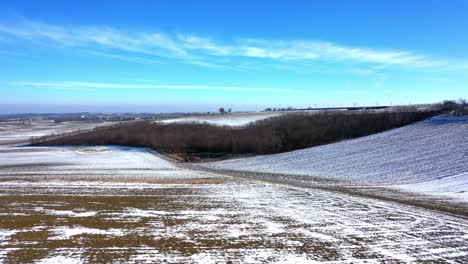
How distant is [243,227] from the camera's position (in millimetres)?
16203

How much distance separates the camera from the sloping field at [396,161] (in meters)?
28.7

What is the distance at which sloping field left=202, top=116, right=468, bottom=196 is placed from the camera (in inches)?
1130

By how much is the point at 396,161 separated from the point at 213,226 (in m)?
24.1

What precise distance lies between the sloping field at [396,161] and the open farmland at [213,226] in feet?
25.2

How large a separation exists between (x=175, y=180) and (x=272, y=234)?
1669cm

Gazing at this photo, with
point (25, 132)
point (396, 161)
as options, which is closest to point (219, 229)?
point (396, 161)

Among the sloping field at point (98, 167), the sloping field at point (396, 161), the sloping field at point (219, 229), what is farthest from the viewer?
the sloping field at point (98, 167)

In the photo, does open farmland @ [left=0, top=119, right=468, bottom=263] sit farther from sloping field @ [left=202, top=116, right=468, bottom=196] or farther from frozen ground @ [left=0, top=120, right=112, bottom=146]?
frozen ground @ [left=0, top=120, right=112, bottom=146]

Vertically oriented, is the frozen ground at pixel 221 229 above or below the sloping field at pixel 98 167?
above

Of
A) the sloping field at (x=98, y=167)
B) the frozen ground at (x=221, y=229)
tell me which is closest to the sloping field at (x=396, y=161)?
the sloping field at (x=98, y=167)

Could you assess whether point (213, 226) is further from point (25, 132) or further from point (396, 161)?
point (25, 132)

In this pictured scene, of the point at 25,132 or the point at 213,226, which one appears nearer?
the point at 213,226

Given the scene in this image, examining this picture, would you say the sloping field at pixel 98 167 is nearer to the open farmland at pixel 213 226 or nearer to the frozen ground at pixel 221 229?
the open farmland at pixel 213 226

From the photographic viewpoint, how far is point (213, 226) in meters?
16.3
